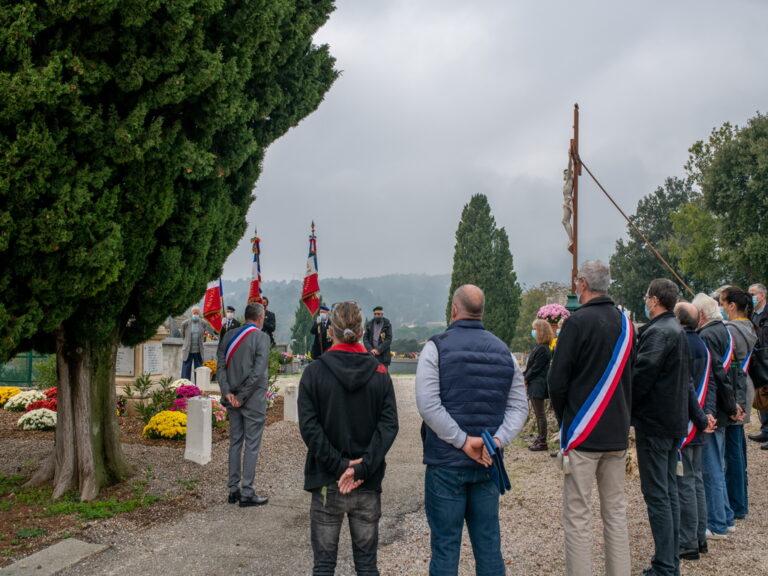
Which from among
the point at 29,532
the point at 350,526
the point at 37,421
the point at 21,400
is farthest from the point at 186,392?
the point at 350,526

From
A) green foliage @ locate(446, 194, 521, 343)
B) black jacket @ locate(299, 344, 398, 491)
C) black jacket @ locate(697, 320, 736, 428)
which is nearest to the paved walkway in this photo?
black jacket @ locate(299, 344, 398, 491)

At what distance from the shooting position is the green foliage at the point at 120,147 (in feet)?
15.6

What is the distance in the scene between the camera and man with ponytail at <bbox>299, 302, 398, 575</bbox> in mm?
3484

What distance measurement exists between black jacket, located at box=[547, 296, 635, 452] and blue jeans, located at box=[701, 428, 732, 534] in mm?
1783

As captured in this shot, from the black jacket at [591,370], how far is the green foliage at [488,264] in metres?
40.5

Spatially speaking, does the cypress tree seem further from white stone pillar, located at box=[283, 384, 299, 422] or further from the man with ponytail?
white stone pillar, located at box=[283, 384, 299, 422]

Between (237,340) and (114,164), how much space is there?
2.10 m

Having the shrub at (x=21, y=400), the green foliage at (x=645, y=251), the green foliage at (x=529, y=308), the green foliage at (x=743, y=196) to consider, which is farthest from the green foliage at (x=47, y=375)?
the green foliage at (x=529, y=308)

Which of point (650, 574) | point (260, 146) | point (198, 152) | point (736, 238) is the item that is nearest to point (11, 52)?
point (198, 152)

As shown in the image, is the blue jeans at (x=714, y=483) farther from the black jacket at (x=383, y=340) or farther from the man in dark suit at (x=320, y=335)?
the man in dark suit at (x=320, y=335)

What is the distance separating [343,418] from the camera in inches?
138

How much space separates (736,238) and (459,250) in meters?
20.1

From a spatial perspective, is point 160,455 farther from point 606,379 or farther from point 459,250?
point 459,250

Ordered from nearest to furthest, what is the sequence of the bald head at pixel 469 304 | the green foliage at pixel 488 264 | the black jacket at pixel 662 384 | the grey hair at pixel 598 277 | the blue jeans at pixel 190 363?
the bald head at pixel 469 304 → the grey hair at pixel 598 277 → the black jacket at pixel 662 384 → the blue jeans at pixel 190 363 → the green foliage at pixel 488 264
